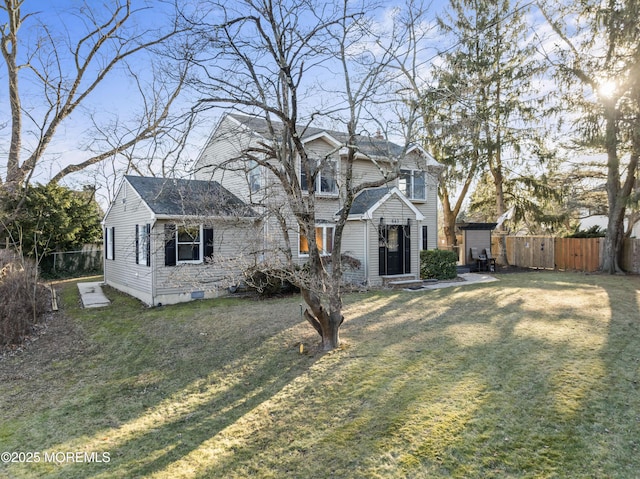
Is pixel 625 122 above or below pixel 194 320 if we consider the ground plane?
above

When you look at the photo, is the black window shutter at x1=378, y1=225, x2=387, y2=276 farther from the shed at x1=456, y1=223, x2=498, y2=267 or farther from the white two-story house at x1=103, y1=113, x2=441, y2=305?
the shed at x1=456, y1=223, x2=498, y2=267

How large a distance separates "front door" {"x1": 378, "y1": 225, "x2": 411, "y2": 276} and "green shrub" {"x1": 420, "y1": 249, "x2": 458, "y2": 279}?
1229 mm

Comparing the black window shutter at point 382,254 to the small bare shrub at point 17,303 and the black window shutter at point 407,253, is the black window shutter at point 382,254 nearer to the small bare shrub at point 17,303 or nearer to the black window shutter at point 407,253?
the black window shutter at point 407,253

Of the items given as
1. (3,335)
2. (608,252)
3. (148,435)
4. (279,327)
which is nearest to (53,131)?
(3,335)

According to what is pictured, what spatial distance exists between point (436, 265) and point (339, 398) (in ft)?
39.3

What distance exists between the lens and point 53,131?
19.0m

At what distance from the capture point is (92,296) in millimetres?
14000

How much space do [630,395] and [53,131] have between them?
75.3 feet

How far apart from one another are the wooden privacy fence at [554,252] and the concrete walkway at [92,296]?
807 inches

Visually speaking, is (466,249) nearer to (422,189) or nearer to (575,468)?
(422,189)

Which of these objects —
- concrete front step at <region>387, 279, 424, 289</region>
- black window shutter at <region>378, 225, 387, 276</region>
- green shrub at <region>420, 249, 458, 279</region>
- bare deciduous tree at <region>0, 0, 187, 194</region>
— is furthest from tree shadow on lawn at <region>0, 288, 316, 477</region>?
bare deciduous tree at <region>0, 0, 187, 194</region>

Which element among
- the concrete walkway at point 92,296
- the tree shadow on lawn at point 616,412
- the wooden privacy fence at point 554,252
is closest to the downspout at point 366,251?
the tree shadow on lawn at point 616,412

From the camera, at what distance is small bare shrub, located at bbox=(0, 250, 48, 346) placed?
855 cm

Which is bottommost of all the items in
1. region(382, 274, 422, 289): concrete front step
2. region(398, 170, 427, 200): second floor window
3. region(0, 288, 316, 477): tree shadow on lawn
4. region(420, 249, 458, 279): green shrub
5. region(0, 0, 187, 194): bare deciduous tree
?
region(0, 288, 316, 477): tree shadow on lawn
